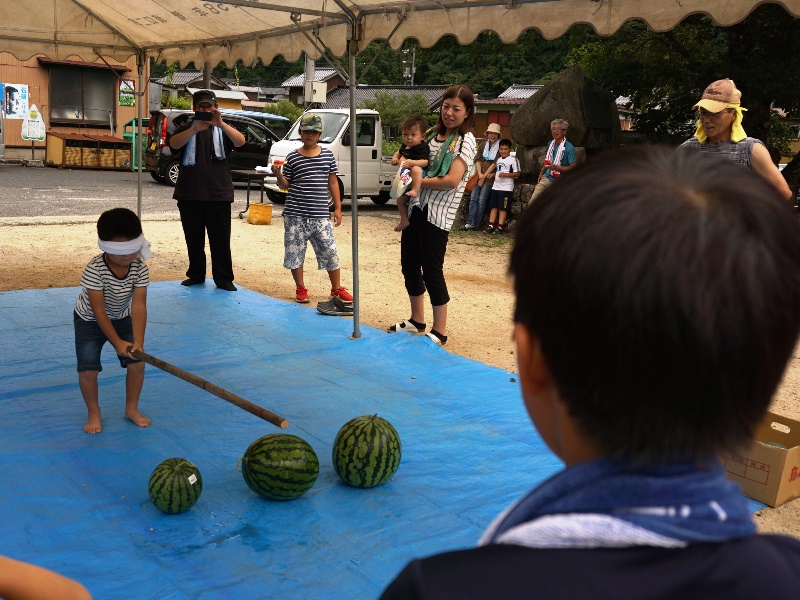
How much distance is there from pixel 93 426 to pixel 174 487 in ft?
3.50

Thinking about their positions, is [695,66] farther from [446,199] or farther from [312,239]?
[446,199]

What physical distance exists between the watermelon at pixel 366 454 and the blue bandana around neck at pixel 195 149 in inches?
178

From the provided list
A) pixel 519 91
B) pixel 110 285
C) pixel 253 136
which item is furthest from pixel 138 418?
pixel 519 91

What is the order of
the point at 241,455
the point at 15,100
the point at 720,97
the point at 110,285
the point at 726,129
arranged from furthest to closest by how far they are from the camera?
the point at 15,100, the point at 726,129, the point at 720,97, the point at 110,285, the point at 241,455

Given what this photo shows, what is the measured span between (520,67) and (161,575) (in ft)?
166

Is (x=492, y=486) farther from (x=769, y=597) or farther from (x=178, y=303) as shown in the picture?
(x=178, y=303)

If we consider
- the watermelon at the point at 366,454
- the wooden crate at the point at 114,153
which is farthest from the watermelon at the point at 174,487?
the wooden crate at the point at 114,153

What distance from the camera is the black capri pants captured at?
5.64m

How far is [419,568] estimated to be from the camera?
66 cm

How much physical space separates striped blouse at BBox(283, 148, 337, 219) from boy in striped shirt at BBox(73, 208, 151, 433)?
316 cm

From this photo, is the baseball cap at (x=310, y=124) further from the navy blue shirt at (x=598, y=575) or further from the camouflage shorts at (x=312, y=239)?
the navy blue shirt at (x=598, y=575)

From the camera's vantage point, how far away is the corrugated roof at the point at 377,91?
→ 143 feet

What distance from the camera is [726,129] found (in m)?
4.50

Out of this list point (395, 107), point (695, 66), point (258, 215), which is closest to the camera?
point (695, 66)
